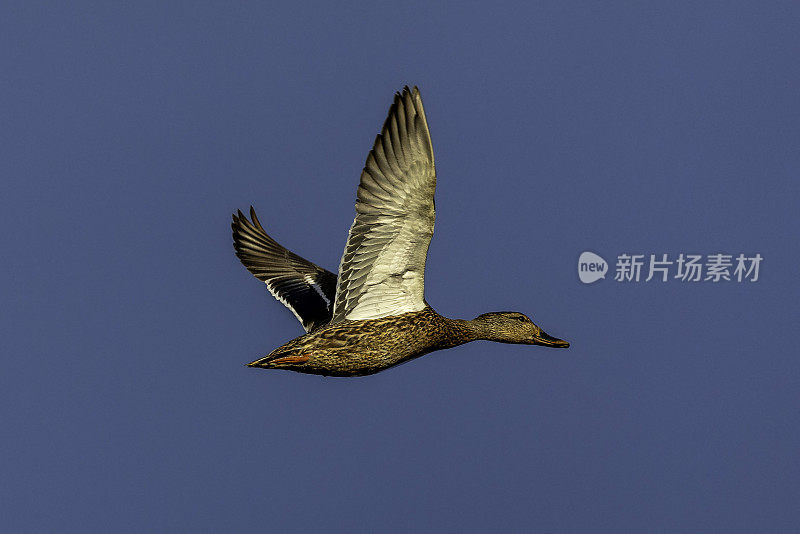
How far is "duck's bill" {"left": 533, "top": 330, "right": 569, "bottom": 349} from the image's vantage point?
27.8ft

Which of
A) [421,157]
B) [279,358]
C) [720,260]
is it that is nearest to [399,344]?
[279,358]

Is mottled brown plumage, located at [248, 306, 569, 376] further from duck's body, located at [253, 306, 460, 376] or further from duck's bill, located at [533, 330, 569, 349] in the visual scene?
duck's bill, located at [533, 330, 569, 349]

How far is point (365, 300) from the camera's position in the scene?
7738 mm

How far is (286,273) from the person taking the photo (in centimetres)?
959

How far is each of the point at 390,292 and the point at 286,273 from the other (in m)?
2.10

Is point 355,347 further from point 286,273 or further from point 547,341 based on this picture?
point 286,273

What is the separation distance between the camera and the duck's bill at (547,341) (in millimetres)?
8477

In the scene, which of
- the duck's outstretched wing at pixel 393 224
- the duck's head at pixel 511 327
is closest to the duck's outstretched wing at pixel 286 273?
the duck's outstretched wing at pixel 393 224

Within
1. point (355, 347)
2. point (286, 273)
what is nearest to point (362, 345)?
point (355, 347)

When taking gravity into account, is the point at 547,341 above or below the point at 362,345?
above

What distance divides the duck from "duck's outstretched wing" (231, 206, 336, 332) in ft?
0.11

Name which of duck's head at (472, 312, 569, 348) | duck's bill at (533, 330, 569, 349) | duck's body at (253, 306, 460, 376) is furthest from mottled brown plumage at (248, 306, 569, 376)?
duck's bill at (533, 330, 569, 349)

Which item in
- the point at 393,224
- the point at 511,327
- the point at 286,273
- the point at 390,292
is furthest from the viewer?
the point at 286,273

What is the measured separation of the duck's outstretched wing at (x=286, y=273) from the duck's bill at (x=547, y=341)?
1.71 meters
